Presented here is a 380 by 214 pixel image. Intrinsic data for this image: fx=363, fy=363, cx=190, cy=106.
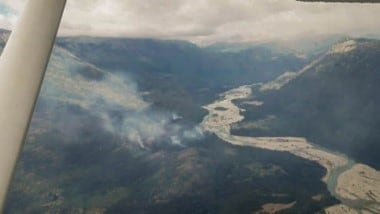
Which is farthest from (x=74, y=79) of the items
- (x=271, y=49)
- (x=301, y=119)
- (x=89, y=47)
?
(x=301, y=119)

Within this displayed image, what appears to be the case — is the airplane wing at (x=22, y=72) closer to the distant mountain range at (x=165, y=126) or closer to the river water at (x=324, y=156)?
the distant mountain range at (x=165, y=126)

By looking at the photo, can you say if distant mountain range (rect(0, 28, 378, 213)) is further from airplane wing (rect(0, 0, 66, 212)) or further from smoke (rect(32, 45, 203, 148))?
airplane wing (rect(0, 0, 66, 212))

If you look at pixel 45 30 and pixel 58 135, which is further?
pixel 58 135

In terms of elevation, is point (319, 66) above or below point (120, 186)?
above

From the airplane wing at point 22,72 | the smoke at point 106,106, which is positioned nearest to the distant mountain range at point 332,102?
the smoke at point 106,106

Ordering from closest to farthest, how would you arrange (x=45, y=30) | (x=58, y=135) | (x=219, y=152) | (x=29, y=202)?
(x=45, y=30), (x=29, y=202), (x=58, y=135), (x=219, y=152)

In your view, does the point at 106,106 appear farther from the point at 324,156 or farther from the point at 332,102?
the point at 332,102

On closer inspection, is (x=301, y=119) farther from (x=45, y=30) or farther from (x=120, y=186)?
(x=45, y=30)

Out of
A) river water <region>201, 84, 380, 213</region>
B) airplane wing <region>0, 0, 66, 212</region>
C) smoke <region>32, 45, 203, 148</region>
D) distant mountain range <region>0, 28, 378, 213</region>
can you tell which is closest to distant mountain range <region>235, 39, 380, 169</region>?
distant mountain range <region>0, 28, 378, 213</region>

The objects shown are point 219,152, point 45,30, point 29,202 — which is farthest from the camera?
point 219,152
